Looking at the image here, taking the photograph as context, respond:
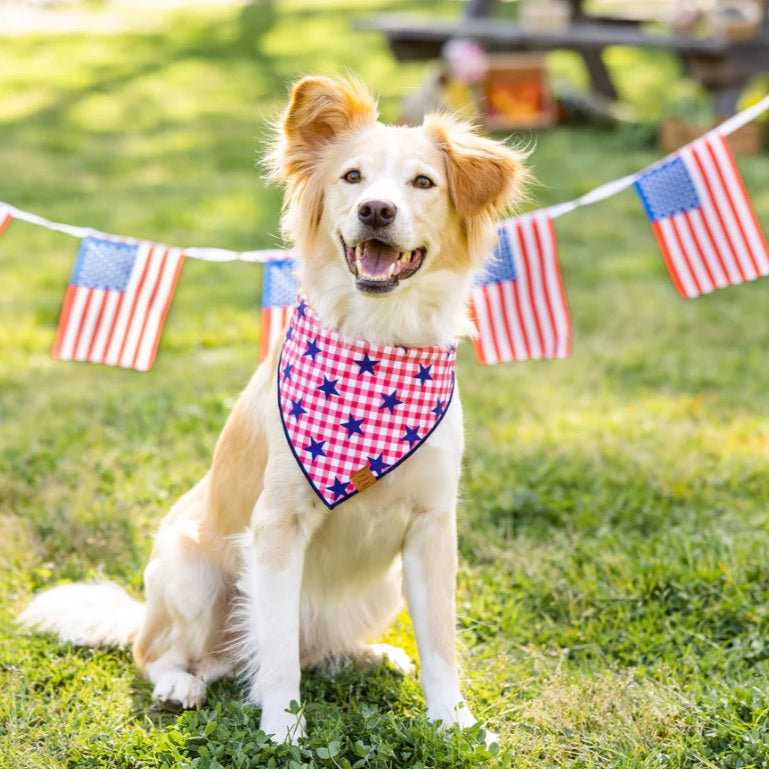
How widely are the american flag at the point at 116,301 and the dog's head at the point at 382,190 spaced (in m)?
0.81

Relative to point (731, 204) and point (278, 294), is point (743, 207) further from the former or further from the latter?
point (278, 294)

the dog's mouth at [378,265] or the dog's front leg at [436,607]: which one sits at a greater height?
the dog's mouth at [378,265]

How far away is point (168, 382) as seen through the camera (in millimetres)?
5332

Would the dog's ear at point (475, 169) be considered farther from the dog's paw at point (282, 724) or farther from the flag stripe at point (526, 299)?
the dog's paw at point (282, 724)

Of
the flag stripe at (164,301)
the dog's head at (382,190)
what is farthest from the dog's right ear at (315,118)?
the flag stripe at (164,301)

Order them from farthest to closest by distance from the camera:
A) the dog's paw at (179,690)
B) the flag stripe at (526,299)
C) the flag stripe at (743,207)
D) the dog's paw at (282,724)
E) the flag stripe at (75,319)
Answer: the flag stripe at (526,299)
the flag stripe at (75,319)
the flag stripe at (743,207)
the dog's paw at (179,690)
the dog's paw at (282,724)

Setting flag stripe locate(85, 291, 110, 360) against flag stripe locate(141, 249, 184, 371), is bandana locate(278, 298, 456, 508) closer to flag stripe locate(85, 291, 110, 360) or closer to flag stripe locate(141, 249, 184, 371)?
flag stripe locate(141, 249, 184, 371)

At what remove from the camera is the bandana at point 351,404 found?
2744 millimetres

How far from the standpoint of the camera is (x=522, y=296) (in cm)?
373

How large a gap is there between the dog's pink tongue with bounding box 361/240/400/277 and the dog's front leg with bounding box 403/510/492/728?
708 mm

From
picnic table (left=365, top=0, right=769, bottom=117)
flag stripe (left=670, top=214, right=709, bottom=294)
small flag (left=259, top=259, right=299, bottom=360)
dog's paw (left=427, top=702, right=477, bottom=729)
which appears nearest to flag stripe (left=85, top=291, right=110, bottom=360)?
small flag (left=259, top=259, right=299, bottom=360)

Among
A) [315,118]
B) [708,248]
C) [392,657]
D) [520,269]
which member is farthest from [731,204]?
[392,657]

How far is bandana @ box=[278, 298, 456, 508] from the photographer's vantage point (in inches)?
108

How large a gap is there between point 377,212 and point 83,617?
167 cm
